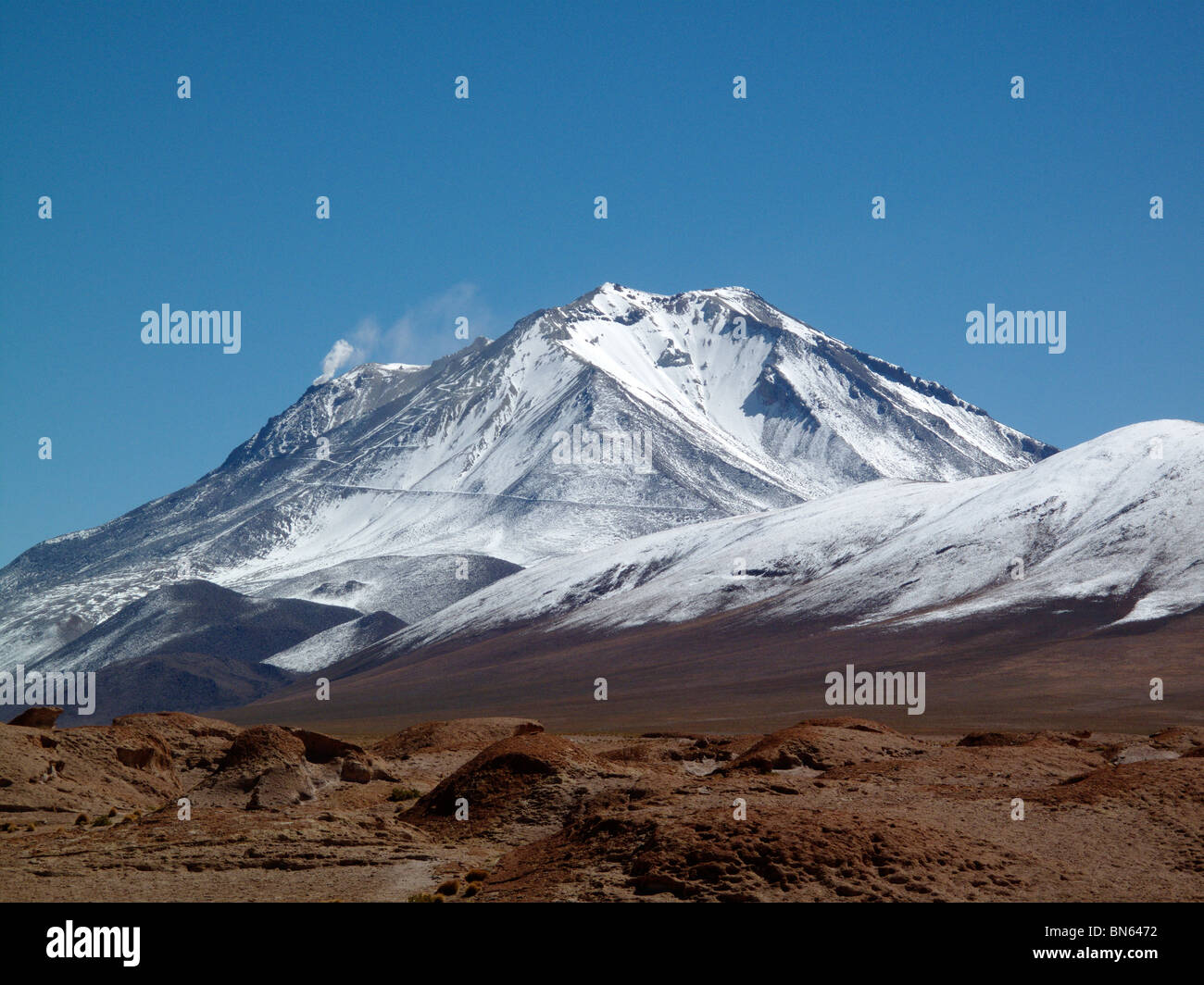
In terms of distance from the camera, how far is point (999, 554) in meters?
159

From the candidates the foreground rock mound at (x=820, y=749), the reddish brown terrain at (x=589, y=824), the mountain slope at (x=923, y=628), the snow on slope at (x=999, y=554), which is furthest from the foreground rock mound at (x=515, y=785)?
the snow on slope at (x=999, y=554)

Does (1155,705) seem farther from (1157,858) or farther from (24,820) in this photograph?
(24,820)

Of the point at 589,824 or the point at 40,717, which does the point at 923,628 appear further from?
the point at 589,824

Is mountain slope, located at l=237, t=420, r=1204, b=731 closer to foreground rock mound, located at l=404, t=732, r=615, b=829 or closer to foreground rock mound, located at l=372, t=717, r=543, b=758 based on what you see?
foreground rock mound, located at l=372, t=717, r=543, b=758

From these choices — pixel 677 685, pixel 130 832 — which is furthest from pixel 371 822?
pixel 677 685

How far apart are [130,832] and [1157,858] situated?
21.5m

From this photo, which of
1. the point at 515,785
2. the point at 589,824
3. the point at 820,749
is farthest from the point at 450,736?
the point at 589,824

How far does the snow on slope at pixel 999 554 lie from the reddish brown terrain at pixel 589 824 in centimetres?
10148

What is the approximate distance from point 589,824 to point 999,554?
142723mm

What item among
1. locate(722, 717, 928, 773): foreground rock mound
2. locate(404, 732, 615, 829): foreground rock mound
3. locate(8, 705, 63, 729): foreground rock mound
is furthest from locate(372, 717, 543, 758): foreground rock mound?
locate(404, 732, 615, 829): foreground rock mound

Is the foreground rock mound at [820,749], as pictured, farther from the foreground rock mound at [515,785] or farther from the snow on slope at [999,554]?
the snow on slope at [999,554]

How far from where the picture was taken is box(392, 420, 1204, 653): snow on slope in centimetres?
14200

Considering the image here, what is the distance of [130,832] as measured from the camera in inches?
1145
